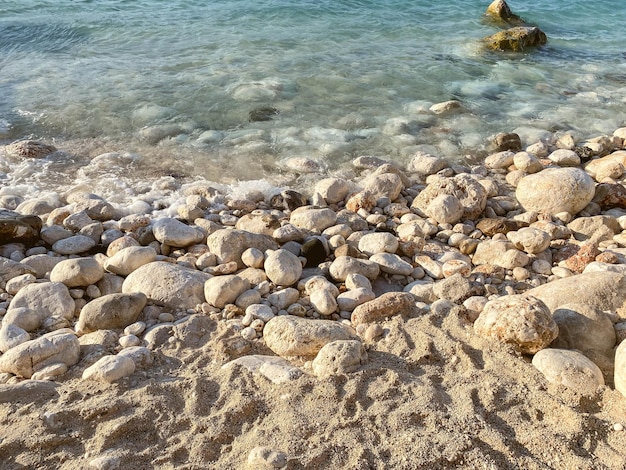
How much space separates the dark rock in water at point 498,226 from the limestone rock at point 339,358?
210cm

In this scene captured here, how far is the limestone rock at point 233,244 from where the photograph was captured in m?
3.79

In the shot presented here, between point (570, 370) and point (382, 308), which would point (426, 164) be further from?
point (570, 370)

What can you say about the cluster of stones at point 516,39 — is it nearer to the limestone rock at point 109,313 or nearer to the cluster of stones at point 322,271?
the cluster of stones at point 322,271

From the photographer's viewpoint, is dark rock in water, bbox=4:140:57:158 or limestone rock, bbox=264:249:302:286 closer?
limestone rock, bbox=264:249:302:286

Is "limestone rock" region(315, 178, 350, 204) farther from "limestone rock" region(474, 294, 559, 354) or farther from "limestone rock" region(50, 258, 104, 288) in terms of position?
"limestone rock" region(474, 294, 559, 354)

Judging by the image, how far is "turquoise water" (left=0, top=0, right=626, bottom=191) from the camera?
6.19 m

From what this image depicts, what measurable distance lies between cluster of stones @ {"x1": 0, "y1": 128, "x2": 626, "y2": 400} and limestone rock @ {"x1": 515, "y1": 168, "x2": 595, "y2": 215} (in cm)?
1

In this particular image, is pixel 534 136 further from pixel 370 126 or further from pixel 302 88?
pixel 302 88

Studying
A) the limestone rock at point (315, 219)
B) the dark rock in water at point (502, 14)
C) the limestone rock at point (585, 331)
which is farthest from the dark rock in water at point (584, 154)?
the dark rock in water at point (502, 14)

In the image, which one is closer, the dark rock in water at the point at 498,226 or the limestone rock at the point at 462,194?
the dark rock in water at the point at 498,226

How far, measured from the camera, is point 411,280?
372cm

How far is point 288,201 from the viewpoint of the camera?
478 cm

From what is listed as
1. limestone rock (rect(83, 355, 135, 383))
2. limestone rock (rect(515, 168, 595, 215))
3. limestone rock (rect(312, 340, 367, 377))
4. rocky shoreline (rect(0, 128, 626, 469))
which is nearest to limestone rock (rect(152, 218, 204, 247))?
rocky shoreline (rect(0, 128, 626, 469))

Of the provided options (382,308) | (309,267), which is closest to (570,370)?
(382,308)
